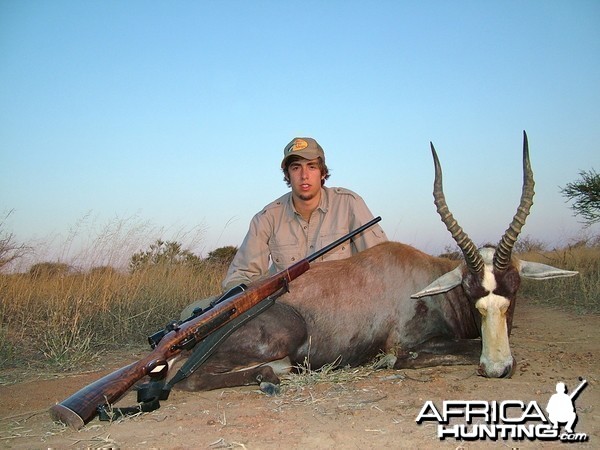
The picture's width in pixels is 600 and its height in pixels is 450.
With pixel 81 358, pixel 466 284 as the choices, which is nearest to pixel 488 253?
pixel 466 284

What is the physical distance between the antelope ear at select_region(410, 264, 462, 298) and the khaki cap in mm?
2056

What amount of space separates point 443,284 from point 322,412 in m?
1.68

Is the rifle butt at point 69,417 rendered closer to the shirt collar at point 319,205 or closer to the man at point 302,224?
the man at point 302,224

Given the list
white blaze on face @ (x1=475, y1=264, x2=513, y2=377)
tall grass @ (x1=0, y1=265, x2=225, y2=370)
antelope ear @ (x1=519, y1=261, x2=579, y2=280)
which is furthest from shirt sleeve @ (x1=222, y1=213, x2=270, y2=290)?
antelope ear @ (x1=519, y1=261, x2=579, y2=280)

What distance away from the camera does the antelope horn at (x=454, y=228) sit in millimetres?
4156

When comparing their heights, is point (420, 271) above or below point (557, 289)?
above

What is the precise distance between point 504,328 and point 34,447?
3.17 metres

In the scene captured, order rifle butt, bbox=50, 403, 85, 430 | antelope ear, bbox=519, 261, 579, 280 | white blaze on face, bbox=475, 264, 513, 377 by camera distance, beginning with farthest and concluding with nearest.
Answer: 1. antelope ear, bbox=519, 261, 579, 280
2. white blaze on face, bbox=475, 264, 513, 377
3. rifle butt, bbox=50, 403, 85, 430

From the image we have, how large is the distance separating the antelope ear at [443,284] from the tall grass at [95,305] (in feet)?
11.2

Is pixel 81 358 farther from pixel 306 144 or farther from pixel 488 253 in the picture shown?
pixel 488 253

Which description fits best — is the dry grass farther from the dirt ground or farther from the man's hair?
the man's hair

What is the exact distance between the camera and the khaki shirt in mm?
5777

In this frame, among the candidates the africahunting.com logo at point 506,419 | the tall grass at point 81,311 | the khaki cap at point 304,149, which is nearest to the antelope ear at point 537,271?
the africahunting.com logo at point 506,419

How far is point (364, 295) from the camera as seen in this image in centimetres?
468
